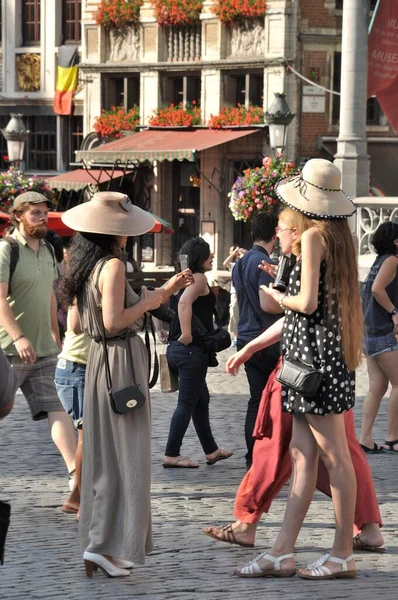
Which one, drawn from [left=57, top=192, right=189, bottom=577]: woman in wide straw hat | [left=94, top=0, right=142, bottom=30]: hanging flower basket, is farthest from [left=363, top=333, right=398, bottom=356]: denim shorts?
[left=94, top=0, right=142, bottom=30]: hanging flower basket

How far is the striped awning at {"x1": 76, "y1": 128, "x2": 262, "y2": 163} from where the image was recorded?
3158 centimetres

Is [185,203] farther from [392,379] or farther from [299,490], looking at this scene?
[299,490]

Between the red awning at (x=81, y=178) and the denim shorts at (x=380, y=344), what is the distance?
21951 millimetres

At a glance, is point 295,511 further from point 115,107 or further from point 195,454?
point 115,107

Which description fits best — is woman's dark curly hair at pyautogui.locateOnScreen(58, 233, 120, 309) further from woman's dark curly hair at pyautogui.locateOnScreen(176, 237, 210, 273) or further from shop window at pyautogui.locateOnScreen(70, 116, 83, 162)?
shop window at pyautogui.locateOnScreen(70, 116, 83, 162)

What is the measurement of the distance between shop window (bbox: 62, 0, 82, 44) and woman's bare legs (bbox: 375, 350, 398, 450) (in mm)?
28518

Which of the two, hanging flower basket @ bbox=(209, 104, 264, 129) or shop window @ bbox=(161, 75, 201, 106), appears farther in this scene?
shop window @ bbox=(161, 75, 201, 106)

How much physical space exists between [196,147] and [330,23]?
166 inches

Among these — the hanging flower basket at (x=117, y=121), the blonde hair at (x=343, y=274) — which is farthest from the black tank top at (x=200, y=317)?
the hanging flower basket at (x=117, y=121)

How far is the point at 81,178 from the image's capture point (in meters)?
33.7

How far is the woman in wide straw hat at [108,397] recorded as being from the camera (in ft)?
22.7

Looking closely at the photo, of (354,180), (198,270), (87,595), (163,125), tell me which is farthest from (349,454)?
(163,125)

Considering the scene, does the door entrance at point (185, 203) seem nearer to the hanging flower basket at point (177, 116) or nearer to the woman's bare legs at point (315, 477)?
the hanging flower basket at point (177, 116)

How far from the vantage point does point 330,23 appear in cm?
3266
